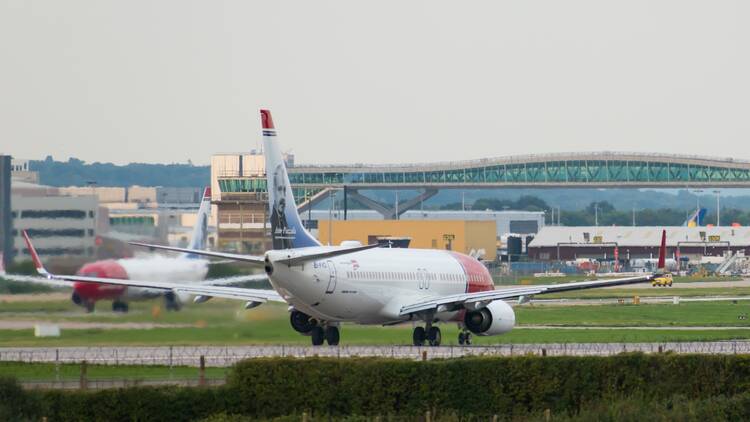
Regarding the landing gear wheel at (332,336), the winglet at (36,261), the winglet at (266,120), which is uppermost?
the winglet at (266,120)

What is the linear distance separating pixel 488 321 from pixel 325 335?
666 centimetres

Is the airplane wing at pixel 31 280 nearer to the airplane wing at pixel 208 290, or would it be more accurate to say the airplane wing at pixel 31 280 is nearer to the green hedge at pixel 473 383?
the airplane wing at pixel 208 290

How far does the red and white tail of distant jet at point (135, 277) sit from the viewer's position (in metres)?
51.3

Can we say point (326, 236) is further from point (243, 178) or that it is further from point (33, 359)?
point (33, 359)

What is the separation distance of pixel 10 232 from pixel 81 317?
4118mm

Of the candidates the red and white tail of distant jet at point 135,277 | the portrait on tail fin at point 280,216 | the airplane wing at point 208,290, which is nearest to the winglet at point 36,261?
the red and white tail of distant jet at point 135,277

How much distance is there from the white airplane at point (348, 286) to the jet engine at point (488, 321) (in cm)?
4

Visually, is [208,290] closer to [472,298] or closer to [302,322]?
[302,322]

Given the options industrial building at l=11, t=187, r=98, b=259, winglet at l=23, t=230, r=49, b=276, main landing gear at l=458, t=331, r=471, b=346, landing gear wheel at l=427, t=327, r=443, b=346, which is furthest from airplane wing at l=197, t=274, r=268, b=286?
main landing gear at l=458, t=331, r=471, b=346

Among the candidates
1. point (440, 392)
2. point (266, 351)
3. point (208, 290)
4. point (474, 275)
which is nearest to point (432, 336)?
point (474, 275)

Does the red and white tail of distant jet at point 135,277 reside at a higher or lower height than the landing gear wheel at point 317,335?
higher

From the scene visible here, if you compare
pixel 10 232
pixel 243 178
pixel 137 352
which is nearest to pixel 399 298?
pixel 137 352

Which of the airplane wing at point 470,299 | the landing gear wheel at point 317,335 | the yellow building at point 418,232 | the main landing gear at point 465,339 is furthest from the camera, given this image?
the yellow building at point 418,232

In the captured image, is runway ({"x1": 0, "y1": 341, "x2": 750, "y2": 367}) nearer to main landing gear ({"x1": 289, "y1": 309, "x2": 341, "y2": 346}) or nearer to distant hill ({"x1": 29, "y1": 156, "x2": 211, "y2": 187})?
main landing gear ({"x1": 289, "y1": 309, "x2": 341, "y2": 346})
